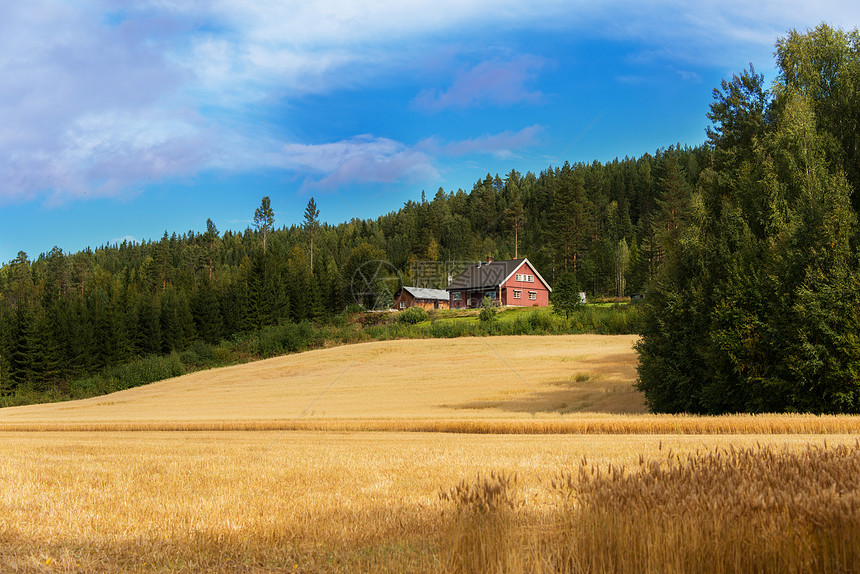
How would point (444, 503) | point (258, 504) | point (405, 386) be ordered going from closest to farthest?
point (444, 503) < point (258, 504) < point (405, 386)

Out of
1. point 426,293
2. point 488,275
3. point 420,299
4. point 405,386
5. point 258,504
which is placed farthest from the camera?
point 426,293

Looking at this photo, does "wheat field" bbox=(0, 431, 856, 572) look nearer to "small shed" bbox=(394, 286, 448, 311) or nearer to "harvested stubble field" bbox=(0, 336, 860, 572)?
"harvested stubble field" bbox=(0, 336, 860, 572)

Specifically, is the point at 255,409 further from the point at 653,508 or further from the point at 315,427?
the point at 653,508

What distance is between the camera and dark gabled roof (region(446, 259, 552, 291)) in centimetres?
10062

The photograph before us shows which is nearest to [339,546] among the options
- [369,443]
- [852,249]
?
[369,443]

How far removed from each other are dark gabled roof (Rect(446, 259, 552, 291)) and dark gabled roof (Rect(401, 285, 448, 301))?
8.31 m

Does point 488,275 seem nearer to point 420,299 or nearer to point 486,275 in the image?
point 486,275

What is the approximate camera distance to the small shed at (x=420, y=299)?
4614 inches

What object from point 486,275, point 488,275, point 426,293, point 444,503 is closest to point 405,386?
point 444,503

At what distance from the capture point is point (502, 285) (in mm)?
99312

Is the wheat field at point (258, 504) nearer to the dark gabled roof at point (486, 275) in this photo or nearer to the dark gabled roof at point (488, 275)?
the dark gabled roof at point (488, 275)

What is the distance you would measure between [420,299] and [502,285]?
23.2 m

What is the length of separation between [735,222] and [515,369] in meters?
21.6

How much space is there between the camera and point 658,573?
4.73 metres
